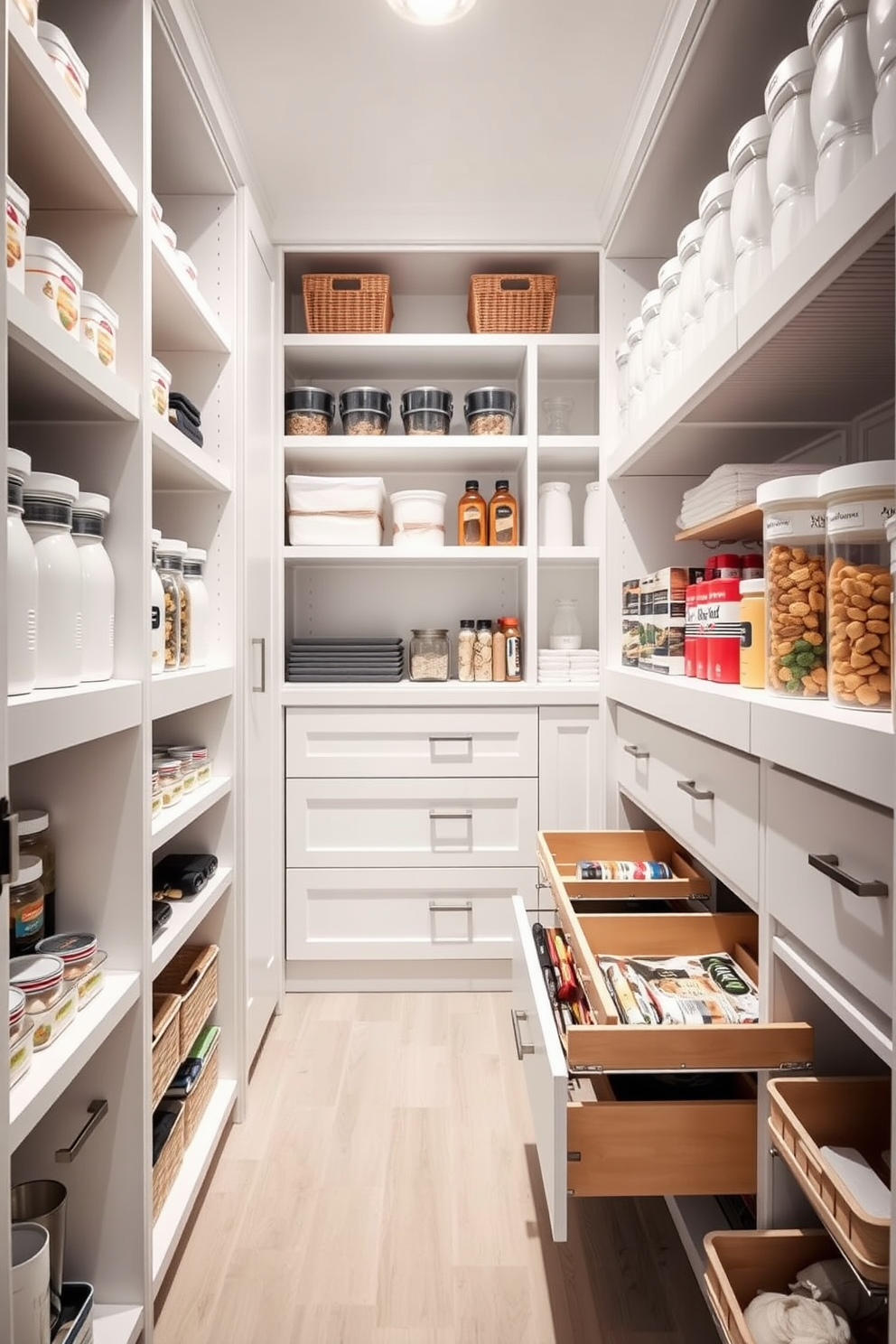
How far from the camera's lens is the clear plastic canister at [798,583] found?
117 centimetres

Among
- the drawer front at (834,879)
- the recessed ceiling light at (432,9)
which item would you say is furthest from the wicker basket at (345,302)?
the drawer front at (834,879)

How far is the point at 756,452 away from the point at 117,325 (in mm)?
1480

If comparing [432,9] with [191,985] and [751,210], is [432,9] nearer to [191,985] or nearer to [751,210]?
[751,210]

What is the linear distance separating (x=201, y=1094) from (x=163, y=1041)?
324 millimetres

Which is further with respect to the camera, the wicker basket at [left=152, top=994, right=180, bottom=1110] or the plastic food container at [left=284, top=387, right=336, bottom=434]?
the plastic food container at [left=284, top=387, right=336, bottom=434]

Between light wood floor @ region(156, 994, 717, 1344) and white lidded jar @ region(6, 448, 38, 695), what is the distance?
111 centimetres

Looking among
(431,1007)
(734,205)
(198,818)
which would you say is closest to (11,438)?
(198,818)

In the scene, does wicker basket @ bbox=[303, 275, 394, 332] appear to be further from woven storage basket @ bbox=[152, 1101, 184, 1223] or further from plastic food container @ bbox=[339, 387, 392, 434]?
woven storage basket @ bbox=[152, 1101, 184, 1223]

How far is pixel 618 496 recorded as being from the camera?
2371mm

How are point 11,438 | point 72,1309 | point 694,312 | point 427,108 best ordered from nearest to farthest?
point 72,1309 < point 11,438 < point 694,312 < point 427,108

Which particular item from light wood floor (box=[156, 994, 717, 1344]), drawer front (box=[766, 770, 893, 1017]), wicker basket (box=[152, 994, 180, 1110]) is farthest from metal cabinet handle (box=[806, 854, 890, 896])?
wicker basket (box=[152, 994, 180, 1110])

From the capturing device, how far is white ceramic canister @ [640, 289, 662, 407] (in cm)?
186

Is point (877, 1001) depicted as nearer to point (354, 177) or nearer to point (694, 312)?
point (694, 312)

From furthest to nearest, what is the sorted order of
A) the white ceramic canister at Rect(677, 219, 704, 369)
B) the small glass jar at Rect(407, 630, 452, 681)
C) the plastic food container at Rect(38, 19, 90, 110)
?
1. the small glass jar at Rect(407, 630, 452, 681)
2. the white ceramic canister at Rect(677, 219, 704, 369)
3. the plastic food container at Rect(38, 19, 90, 110)
